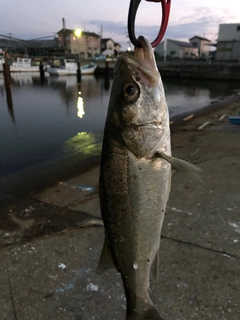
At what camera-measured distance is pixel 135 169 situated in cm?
185

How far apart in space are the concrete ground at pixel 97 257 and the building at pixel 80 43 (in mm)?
85589

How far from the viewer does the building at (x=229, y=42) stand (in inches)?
2437

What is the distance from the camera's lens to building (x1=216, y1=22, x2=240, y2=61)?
6191 cm

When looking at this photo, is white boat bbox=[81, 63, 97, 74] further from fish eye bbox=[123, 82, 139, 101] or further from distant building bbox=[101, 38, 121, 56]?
fish eye bbox=[123, 82, 139, 101]

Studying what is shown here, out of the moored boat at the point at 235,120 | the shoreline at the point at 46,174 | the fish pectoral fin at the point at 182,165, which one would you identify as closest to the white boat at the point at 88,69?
the moored boat at the point at 235,120

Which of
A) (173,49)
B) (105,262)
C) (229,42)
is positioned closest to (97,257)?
(105,262)

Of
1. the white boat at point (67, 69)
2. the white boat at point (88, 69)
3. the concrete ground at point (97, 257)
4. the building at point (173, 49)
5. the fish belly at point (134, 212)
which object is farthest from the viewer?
the building at point (173, 49)

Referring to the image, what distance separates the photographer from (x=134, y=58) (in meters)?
1.82

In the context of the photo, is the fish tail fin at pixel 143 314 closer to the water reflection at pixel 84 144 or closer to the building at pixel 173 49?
the water reflection at pixel 84 144

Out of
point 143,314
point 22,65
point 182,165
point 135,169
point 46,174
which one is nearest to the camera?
point 182,165

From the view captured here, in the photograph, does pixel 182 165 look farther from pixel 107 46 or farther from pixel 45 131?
pixel 107 46

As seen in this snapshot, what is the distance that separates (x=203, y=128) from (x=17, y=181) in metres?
8.16

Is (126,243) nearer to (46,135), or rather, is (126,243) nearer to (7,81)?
(46,135)

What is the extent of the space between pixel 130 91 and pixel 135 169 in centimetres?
52
